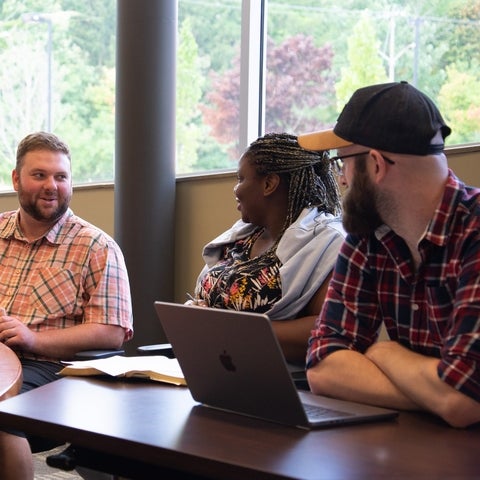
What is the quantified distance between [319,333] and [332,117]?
9.26 feet

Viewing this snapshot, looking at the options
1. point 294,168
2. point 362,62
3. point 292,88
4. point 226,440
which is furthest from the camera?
point 292,88

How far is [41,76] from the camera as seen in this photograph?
21.0ft

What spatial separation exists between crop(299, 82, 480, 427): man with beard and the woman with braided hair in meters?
0.79

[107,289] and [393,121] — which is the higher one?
[393,121]

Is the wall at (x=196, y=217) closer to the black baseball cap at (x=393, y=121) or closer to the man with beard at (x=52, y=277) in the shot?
the man with beard at (x=52, y=277)

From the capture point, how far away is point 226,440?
5.02 ft

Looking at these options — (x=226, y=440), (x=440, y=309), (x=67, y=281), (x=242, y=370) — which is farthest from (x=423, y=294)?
(x=67, y=281)

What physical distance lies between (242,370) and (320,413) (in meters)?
0.17

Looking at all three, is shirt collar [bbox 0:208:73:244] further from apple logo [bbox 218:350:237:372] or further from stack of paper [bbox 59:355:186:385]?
apple logo [bbox 218:350:237:372]

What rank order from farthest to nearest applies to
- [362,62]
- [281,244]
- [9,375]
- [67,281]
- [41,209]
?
[362,62] → [41,209] → [67,281] → [281,244] → [9,375]

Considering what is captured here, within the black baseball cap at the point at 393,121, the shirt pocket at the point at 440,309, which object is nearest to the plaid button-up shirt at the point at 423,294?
the shirt pocket at the point at 440,309

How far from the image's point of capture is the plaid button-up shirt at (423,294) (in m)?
1.78

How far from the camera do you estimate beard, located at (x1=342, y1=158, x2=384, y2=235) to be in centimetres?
202

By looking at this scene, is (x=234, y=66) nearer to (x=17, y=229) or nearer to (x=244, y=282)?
(x=17, y=229)
